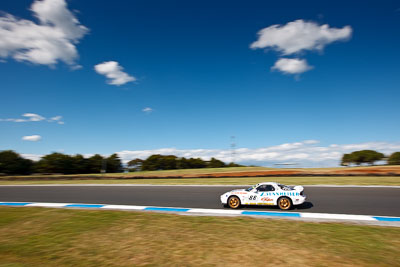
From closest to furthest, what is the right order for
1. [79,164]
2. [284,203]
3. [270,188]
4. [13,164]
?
[284,203], [270,188], [13,164], [79,164]

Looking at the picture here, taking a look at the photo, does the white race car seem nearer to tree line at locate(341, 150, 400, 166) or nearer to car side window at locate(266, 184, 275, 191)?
car side window at locate(266, 184, 275, 191)

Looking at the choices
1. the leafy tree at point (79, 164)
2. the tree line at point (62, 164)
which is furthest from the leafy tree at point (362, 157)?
the leafy tree at point (79, 164)

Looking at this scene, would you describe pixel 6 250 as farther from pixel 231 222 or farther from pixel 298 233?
pixel 298 233

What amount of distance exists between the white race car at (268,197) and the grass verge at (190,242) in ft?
6.76

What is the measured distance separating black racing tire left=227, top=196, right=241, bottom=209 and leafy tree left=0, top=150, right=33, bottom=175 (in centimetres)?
6128

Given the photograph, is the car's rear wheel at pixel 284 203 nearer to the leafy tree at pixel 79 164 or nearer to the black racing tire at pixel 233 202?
the black racing tire at pixel 233 202

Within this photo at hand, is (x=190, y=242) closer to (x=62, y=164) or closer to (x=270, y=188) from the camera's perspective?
(x=270, y=188)

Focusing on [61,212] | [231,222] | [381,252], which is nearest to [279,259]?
[381,252]

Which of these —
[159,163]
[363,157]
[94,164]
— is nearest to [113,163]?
[94,164]

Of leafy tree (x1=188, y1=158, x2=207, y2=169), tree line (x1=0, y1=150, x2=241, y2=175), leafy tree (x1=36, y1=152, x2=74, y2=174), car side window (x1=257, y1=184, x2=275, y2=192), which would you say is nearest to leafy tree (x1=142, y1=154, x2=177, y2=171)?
tree line (x1=0, y1=150, x2=241, y2=175)

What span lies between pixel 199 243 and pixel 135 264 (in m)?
1.42

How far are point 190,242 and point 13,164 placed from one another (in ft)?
209

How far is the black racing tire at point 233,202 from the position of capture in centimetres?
914

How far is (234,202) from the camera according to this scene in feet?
30.2
